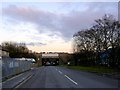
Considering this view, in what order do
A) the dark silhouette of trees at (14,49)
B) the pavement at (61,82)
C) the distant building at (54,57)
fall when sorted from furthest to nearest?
the distant building at (54,57)
the dark silhouette of trees at (14,49)
the pavement at (61,82)

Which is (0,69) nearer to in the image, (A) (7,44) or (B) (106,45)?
(B) (106,45)

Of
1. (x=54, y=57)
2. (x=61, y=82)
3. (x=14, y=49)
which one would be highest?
(x=14, y=49)

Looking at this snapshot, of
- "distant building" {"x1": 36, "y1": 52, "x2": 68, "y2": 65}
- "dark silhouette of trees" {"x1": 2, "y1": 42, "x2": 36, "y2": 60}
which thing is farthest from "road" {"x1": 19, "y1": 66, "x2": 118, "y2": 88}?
"distant building" {"x1": 36, "y1": 52, "x2": 68, "y2": 65}

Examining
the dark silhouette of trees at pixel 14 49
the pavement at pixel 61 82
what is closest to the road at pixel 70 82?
the pavement at pixel 61 82

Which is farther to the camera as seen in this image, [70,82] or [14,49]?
[14,49]

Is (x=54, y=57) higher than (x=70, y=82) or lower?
higher

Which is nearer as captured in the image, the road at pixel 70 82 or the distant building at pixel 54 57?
the road at pixel 70 82

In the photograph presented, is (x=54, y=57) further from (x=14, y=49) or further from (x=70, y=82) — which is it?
(x=70, y=82)

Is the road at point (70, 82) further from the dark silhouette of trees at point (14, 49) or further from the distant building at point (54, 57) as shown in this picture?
the distant building at point (54, 57)

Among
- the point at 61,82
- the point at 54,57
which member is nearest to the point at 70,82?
the point at 61,82

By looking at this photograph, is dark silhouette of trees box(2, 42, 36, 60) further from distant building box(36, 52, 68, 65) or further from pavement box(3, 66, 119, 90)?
pavement box(3, 66, 119, 90)

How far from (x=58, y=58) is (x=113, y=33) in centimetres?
7449

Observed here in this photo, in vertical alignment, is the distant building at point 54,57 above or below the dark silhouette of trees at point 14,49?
below

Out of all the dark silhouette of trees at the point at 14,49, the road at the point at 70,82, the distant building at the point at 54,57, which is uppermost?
the dark silhouette of trees at the point at 14,49
